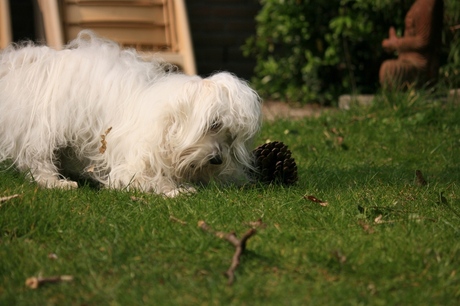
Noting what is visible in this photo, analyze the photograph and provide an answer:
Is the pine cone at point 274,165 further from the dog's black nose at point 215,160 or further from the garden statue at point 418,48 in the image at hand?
the garden statue at point 418,48

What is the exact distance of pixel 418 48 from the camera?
6.39 metres

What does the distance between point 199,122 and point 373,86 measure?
14.6 feet

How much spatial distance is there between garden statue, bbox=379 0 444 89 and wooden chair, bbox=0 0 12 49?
332 cm

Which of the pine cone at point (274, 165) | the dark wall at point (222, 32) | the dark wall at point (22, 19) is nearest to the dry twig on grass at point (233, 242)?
the pine cone at point (274, 165)

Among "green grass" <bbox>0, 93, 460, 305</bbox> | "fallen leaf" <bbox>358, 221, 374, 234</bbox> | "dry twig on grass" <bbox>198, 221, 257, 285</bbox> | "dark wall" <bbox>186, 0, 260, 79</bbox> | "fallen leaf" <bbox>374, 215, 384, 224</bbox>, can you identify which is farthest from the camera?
"dark wall" <bbox>186, 0, 260, 79</bbox>

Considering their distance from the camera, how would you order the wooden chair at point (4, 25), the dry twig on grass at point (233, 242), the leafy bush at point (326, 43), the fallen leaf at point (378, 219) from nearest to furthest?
1. the dry twig on grass at point (233, 242)
2. the fallen leaf at point (378, 219)
3. the wooden chair at point (4, 25)
4. the leafy bush at point (326, 43)

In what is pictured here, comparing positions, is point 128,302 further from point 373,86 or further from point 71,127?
point 373,86

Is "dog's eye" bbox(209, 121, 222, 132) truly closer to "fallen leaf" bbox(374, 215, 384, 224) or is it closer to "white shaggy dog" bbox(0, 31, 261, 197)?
"white shaggy dog" bbox(0, 31, 261, 197)

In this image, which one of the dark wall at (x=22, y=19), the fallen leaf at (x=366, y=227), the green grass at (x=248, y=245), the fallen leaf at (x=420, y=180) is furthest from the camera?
the dark wall at (x=22, y=19)

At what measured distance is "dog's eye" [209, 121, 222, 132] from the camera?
348 centimetres

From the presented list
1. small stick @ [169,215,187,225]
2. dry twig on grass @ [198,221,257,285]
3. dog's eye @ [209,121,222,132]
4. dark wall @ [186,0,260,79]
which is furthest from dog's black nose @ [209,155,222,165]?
dark wall @ [186,0,260,79]

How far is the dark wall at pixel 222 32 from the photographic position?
8.28 metres

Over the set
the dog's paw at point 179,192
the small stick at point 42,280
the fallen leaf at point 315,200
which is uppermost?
the small stick at point 42,280

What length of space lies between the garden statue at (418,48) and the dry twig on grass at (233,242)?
3.80 meters
